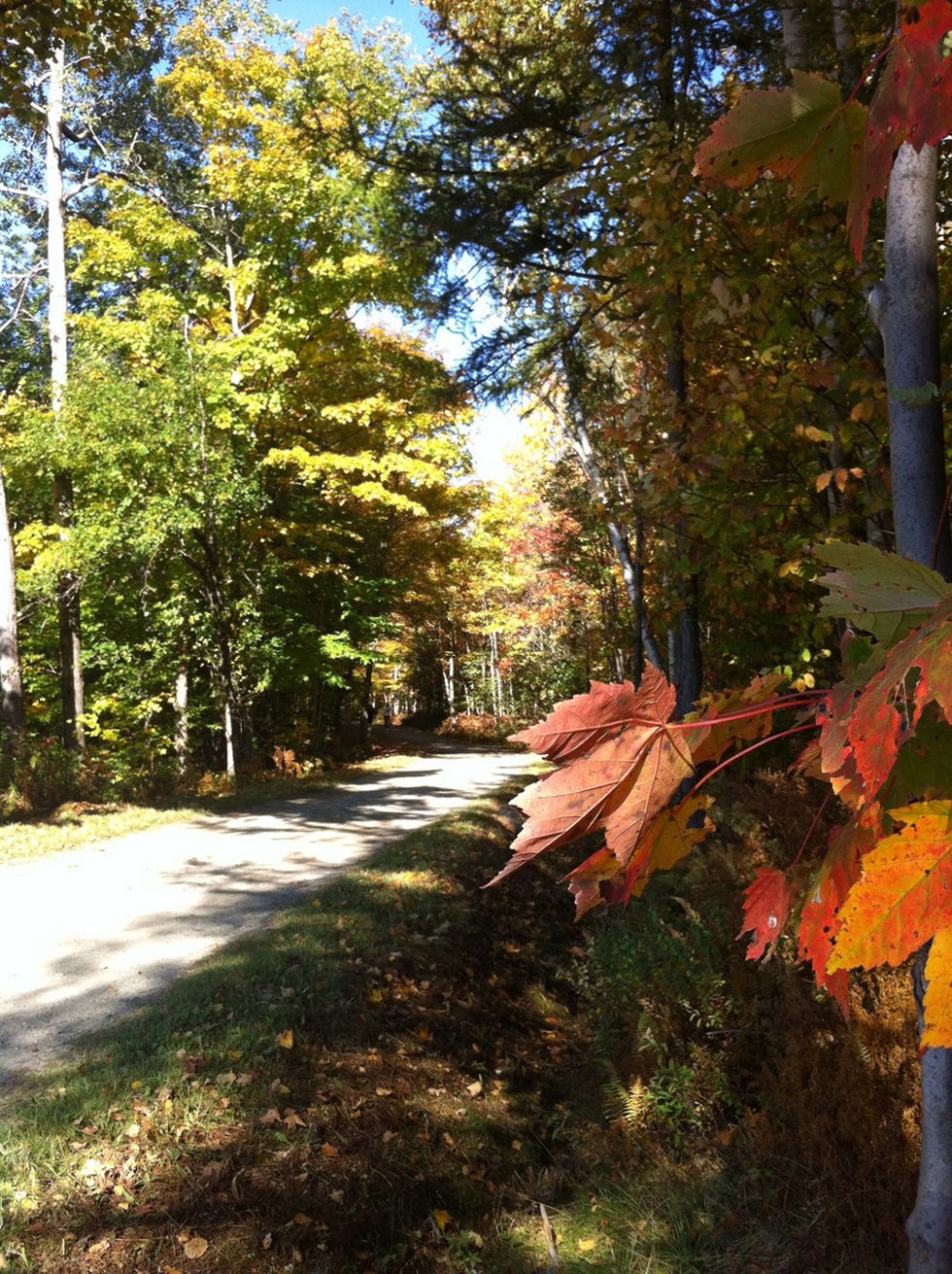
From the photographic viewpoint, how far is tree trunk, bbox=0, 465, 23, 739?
11.8 m

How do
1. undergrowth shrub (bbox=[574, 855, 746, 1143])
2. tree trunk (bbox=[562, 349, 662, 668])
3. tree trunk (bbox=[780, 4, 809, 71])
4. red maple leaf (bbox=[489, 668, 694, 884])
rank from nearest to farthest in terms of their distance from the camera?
1. red maple leaf (bbox=[489, 668, 694, 884])
2. undergrowth shrub (bbox=[574, 855, 746, 1143])
3. tree trunk (bbox=[780, 4, 809, 71])
4. tree trunk (bbox=[562, 349, 662, 668])

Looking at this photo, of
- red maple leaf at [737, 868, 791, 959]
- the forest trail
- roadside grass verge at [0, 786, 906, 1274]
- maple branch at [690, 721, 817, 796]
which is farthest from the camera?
the forest trail

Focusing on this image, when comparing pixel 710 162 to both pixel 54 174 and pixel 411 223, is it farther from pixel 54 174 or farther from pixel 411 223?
pixel 54 174

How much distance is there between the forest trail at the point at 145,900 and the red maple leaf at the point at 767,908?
4111 mm

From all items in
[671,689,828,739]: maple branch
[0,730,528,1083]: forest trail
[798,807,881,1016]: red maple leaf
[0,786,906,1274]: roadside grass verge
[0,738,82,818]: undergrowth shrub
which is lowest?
[0,786,906,1274]: roadside grass verge

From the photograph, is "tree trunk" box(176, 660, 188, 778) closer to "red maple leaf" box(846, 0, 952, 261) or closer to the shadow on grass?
the shadow on grass

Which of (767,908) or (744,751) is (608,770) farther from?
(767,908)

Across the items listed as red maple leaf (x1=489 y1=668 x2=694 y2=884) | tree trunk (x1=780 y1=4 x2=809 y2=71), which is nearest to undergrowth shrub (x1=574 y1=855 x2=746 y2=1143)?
red maple leaf (x1=489 y1=668 x2=694 y2=884)

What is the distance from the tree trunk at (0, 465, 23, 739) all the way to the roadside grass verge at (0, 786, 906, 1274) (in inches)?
325

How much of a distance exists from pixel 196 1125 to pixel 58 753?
9.19 metres

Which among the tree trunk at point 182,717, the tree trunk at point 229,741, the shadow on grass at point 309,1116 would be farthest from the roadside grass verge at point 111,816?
the shadow on grass at point 309,1116

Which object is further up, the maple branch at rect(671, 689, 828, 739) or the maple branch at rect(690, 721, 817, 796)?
the maple branch at rect(671, 689, 828, 739)

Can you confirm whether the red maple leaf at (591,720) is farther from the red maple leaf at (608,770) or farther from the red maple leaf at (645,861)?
the red maple leaf at (645,861)

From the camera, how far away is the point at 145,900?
641 cm
